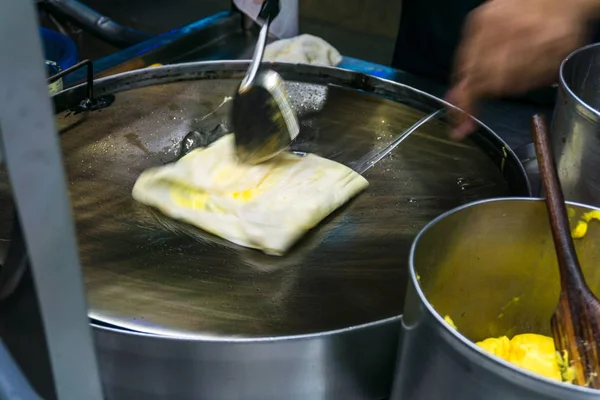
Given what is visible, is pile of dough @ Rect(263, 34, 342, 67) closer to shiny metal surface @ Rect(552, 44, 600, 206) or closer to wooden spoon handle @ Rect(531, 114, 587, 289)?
shiny metal surface @ Rect(552, 44, 600, 206)

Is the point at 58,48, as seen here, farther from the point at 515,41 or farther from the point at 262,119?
the point at 515,41

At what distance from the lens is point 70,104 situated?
3.28 ft

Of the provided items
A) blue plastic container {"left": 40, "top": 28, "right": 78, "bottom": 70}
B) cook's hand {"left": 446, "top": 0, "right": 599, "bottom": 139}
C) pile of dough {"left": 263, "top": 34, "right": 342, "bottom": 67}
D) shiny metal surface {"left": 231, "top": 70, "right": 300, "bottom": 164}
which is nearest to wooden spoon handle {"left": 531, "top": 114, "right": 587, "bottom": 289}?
cook's hand {"left": 446, "top": 0, "right": 599, "bottom": 139}

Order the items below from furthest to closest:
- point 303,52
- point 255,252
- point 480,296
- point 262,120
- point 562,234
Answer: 1. point 303,52
2. point 262,120
3. point 255,252
4. point 480,296
5. point 562,234

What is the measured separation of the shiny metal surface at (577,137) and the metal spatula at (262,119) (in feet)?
1.21

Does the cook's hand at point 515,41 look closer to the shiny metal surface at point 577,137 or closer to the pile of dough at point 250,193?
the shiny metal surface at point 577,137

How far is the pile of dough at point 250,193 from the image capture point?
30.6 inches

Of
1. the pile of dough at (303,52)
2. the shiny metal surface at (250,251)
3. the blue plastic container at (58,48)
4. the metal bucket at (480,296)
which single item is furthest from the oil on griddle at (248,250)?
the blue plastic container at (58,48)

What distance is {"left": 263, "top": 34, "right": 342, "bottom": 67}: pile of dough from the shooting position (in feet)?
4.56

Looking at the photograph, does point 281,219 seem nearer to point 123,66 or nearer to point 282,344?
point 282,344

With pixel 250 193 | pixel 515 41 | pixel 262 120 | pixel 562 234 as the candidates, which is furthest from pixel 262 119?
pixel 562 234

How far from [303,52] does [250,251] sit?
768mm

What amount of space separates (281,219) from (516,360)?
35 cm

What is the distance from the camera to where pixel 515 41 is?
80cm
